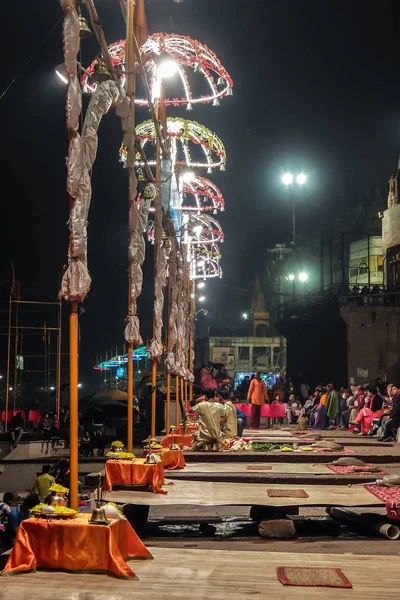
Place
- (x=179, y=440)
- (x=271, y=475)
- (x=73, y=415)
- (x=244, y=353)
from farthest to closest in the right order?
1. (x=244, y=353)
2. (x=179, y=440)
3. (x=271, y=475)
4. (x=73, y=415)

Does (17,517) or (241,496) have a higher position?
(241,496)

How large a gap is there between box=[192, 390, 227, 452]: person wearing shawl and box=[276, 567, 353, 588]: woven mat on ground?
8468 millimetres

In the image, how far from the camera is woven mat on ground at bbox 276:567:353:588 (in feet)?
19.7

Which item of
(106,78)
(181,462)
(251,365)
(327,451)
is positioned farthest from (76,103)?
(251,365)

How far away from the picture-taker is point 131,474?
9.91m

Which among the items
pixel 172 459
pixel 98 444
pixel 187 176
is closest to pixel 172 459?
pixel 172 459

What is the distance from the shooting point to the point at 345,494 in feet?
33.0

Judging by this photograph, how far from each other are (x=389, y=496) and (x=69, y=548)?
5.24 metres

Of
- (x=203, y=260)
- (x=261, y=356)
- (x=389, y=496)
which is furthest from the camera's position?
(x=261, y=356)

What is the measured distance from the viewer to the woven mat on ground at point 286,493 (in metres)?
9.80

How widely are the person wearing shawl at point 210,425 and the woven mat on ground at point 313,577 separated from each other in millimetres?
8468

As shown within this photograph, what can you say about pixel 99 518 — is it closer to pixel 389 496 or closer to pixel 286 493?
pixel 286 493

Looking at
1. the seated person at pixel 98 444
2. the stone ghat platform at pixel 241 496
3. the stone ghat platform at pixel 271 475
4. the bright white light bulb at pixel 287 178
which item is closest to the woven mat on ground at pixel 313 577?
the stone ghat platform at pixel 241 496

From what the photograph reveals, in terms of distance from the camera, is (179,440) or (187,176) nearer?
(179,440)
